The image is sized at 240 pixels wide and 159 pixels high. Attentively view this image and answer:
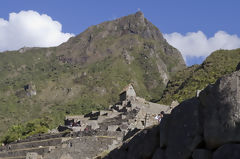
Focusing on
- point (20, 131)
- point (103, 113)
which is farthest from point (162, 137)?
point (20, 131)

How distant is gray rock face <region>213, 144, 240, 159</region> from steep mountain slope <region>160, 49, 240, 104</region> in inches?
2975

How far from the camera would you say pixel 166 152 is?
9.91m

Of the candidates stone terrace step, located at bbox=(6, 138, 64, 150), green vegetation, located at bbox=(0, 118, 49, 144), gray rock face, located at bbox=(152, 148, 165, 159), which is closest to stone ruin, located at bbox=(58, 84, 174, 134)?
stone terrace step, located at bbox=(6, 138, 64, 150)

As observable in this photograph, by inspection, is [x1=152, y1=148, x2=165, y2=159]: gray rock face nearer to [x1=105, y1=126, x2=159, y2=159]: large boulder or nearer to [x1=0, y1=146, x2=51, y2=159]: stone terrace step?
[x1=105, y1=126, x2=159, y2=159]: large boulder

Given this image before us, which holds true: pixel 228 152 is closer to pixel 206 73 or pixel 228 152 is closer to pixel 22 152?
pixel 22 152

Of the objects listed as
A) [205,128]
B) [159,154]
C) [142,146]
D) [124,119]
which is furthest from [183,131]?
[124,119]

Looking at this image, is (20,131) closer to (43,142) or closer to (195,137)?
(43,142)

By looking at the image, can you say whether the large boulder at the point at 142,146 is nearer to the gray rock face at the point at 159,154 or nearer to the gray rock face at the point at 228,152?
the gray rock face at the point at 159,154

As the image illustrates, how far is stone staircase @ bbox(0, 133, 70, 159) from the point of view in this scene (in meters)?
35.4

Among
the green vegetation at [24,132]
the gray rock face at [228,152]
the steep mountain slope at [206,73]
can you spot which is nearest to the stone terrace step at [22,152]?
the green vegetation at [24,132]

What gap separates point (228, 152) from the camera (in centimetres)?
821

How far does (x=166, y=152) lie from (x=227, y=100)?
2.22 meters

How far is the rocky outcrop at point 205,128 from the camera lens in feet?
27.3

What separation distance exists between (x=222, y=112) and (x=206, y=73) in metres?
90.8
